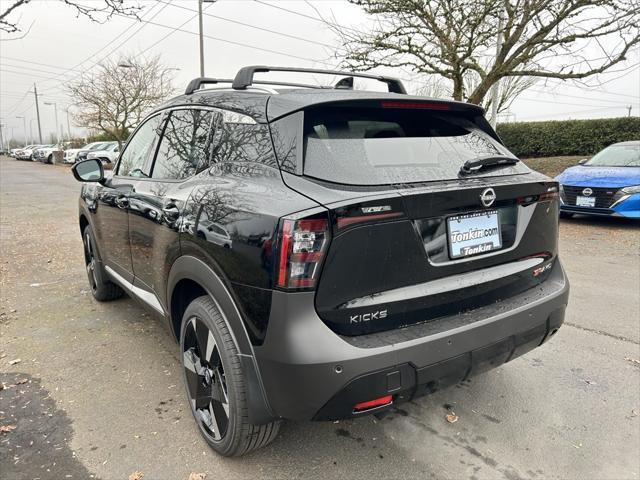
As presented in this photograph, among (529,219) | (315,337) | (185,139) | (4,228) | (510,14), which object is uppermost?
(510,14)

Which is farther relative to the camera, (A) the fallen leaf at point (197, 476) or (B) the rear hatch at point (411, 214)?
(A) the fallen leaf at point (197, 476)

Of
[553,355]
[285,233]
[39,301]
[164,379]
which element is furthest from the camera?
[39,301]

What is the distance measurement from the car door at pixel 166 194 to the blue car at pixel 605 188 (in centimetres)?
732

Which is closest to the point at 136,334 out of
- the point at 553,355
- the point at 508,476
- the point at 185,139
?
the point at 185,139

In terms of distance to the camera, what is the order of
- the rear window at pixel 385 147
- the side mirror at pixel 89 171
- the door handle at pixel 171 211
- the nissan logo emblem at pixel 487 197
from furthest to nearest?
1. the side mirror at pixel 89 171
2. the door handle at pixel 171 211
3. the nissan logo emblem at pixel 487 197
4. the rear window at pixel 385 147

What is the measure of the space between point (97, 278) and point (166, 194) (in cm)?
209

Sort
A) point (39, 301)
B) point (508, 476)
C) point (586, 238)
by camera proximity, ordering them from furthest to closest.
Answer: point (586, 238)
point (39, 301)
point (508, 476)

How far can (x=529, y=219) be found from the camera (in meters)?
2.32

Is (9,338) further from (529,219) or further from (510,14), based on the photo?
(510,14)

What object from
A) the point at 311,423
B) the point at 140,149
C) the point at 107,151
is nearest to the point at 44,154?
the point at 107,151

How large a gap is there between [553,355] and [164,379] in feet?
8.88

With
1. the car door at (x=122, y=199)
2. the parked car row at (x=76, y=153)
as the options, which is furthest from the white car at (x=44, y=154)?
the car door at (x=122, y=199)

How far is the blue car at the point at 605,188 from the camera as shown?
7.54 m

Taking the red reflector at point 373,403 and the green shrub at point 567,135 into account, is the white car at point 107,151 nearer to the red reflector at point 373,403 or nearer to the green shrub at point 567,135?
the green shrub at point 567,135
